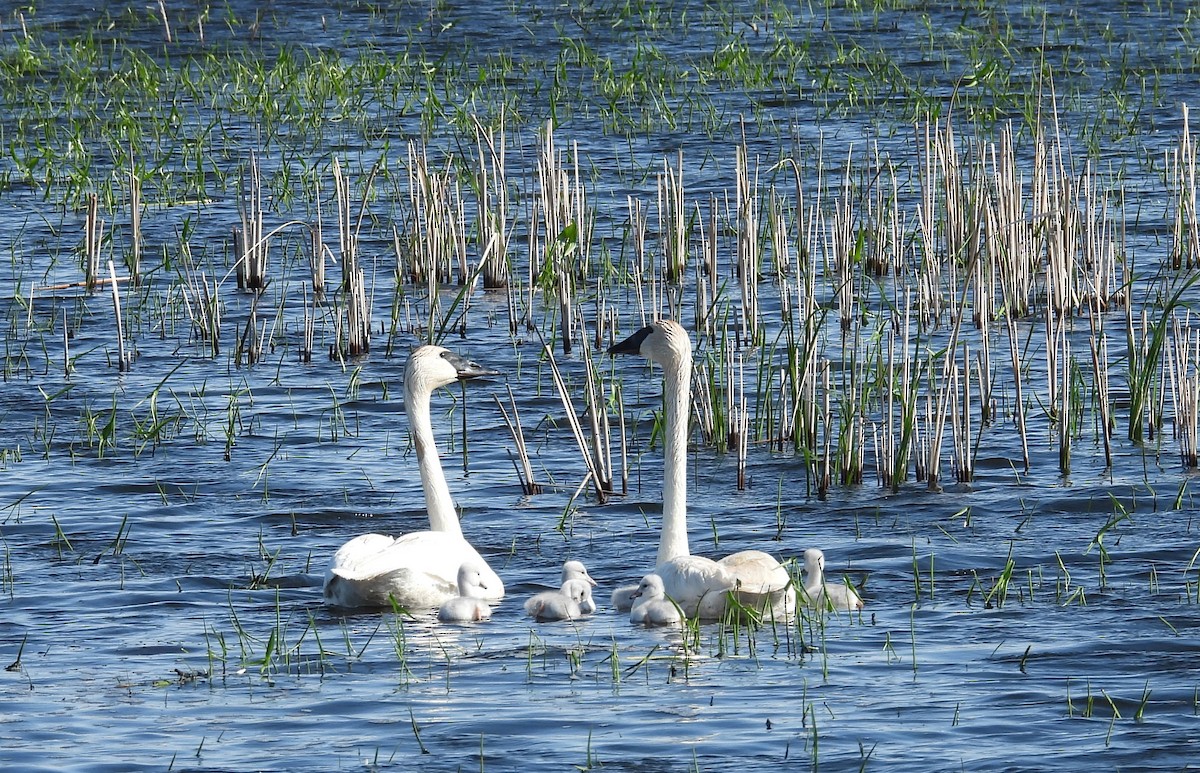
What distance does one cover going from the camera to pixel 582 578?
8469 millimetres

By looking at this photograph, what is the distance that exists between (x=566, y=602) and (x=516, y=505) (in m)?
2.23

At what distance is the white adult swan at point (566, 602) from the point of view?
328 inches

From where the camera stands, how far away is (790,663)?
772 centimetres

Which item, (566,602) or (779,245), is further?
(779,245)

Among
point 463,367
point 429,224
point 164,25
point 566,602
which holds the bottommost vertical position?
point 566,602

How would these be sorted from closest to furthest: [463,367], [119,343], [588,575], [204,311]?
[588,575] → [463,367] → [119,343] → [204,311]

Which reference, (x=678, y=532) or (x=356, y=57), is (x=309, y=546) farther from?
(x=356, y=57)

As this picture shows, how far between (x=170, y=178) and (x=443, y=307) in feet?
18.0

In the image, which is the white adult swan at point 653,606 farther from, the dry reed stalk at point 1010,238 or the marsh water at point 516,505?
the dry reed stalk at point 1010,238

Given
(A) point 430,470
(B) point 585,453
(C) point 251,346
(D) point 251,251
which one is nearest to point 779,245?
(D) point 251,251

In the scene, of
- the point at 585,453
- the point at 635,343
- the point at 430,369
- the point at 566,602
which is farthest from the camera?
the point at 585,453

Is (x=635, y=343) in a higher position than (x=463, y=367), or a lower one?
higher

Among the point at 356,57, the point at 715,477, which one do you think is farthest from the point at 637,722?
the point at 356,57

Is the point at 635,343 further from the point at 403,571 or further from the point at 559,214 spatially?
the point at 559,214
